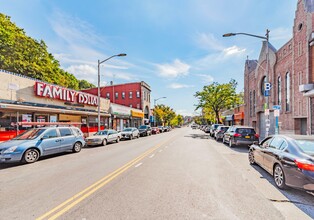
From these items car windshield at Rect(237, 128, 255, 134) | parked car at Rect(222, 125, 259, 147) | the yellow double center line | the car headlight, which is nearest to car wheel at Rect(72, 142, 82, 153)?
the car headlight

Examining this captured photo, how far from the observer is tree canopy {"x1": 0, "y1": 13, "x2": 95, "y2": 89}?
79.0 feet

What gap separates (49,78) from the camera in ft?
104

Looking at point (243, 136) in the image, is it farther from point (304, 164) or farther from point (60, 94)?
point (60, 94)

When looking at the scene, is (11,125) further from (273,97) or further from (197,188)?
(273,97)

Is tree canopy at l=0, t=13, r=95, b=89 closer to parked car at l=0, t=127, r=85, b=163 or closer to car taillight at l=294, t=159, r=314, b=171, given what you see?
parked car at l=0, t=127, r=85, b=163

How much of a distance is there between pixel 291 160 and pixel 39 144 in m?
10.5

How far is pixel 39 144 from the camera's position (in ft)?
32.1

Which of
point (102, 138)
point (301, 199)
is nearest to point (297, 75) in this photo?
point (301, 199)

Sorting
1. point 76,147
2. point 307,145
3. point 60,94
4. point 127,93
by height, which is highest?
point 127,93

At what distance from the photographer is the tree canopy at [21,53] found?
24.1 metres

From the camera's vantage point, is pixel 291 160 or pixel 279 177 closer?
pixel 291 160

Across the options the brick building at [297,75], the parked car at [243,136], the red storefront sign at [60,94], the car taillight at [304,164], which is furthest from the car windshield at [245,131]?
the red storefront sign at [60,94]

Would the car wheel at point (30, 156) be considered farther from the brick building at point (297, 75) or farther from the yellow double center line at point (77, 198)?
the brick building at point (297, 75)

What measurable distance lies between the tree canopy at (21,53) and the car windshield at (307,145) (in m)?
29.7
